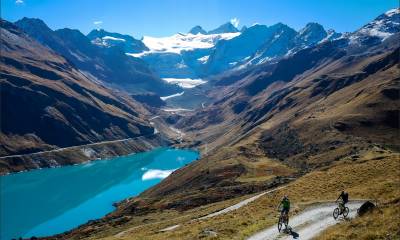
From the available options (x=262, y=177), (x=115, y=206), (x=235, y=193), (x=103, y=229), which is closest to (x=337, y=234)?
(x=103, y=229)

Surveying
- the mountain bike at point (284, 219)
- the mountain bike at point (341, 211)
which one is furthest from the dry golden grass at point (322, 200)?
the mountain bike at point (341, 211)

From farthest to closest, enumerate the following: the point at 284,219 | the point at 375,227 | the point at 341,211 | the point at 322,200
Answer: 1. the point at 322,200
2. the point at 341,211
3. the point at 284,219
4. the point at 375,227

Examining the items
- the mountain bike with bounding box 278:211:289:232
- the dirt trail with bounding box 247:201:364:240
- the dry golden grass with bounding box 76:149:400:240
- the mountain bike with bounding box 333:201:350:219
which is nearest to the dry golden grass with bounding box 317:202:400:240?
the dry golden grass with bounding box 76:149:400:240

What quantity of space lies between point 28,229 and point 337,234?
14956 centimetres

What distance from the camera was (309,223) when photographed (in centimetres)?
4447

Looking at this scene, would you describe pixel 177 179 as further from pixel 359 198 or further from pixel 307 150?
pixel 359 198

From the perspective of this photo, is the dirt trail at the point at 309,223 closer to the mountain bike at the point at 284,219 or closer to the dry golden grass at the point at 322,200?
the mountain bike at the point at 284,219

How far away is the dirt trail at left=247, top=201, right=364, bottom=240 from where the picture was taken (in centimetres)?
3991

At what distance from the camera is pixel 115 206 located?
190m

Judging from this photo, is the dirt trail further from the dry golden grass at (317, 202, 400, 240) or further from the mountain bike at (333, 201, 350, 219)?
the dry golden grass at (317, 202, 400, 240)

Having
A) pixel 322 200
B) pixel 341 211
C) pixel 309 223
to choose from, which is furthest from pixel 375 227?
pixel 322 200

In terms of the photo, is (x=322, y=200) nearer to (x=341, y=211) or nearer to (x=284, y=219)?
(x=341, y=211)

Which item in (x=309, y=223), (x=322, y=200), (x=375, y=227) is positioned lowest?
(x=375, y=227)

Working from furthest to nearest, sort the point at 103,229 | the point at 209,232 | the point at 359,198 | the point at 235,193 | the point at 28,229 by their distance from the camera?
the point at 28,229
the point at 235,193
the point at 103,229
the point at 359,198
the point at 209,232
